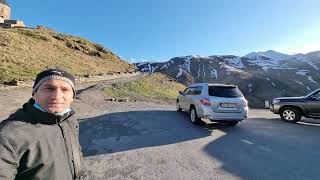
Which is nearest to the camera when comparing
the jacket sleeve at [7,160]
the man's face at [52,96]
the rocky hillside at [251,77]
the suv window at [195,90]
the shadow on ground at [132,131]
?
the jacket sleeve at [7,160]

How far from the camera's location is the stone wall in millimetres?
79350

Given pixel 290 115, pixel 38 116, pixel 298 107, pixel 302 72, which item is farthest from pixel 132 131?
pixel 302 72

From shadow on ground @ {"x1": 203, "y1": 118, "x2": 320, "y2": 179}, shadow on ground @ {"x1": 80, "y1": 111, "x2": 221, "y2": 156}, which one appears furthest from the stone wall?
shadow on ground @ {"x1": 203, "y1": 118, "x2": 320, "y2": 179}

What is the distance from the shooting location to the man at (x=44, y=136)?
2.13 metres

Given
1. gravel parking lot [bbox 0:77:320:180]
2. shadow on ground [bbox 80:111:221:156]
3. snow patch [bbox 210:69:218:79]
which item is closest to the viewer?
gravel parking lot [bbox 0:77:320:180]

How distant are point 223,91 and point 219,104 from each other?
712mm

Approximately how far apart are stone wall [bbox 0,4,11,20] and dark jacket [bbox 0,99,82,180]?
87.6m

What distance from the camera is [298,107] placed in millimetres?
14875

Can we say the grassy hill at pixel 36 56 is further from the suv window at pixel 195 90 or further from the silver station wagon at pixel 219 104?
the silver station wagon at pixel 219 104

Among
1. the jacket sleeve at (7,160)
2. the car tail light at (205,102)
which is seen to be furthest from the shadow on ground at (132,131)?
the jacket sleeve at (7,160)

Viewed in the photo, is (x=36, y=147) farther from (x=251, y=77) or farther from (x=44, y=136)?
(x=251, y=77)

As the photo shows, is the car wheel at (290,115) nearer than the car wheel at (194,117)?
No

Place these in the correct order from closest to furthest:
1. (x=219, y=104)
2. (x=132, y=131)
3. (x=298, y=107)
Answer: (x=132, y=131), (x=219, y=104), (x=298, y=107)

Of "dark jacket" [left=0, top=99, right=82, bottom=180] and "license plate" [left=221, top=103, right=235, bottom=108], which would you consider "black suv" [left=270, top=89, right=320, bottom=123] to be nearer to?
"license plate" [left=221, top=103, right=235, bottom=108]
